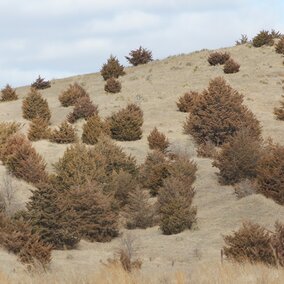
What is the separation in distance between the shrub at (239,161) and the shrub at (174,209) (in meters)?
2.20

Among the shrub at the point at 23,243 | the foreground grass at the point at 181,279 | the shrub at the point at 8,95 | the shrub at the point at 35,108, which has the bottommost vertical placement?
the shrub at the point at 23,243

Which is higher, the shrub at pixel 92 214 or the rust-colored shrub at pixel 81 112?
the rust-colored shrub at pixel 81 112

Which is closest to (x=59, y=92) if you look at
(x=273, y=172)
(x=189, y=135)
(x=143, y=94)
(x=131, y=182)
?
(x=143, y=94)

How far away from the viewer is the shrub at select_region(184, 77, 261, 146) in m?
25.5

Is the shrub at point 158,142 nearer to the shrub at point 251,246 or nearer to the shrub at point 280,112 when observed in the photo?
the shrub at point 280,112

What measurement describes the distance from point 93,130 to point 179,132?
14.4 feet

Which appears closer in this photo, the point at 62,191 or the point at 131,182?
the point at 62,191

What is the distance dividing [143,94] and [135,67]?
10.1m

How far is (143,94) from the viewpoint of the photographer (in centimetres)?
3519

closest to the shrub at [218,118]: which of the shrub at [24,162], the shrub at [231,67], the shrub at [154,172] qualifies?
the shrub at [154,172]

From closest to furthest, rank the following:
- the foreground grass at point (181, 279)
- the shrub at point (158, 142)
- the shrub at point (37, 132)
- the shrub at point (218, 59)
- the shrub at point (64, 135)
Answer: the foreground grass at point (181, 279) < the shrub at point (158, 142) < the shrub at point (64, 135) < the shrub at point (37, 132) < the shrub at point (218, 59)

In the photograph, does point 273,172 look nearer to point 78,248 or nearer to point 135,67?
point 78,248

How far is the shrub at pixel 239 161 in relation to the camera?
19.9 m

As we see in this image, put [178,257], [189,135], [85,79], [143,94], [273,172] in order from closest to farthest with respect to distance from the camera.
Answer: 1. [178,257]
2. [273,172]
3. [189,135]
4. [143,94]
5. [85,79]
